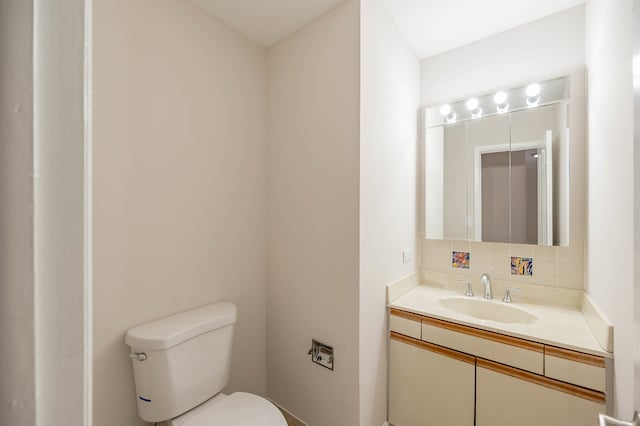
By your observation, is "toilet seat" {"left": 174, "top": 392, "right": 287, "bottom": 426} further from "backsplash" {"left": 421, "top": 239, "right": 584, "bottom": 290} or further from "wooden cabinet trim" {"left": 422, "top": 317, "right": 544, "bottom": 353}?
"backsplash" {"left": 421, "top": 239, "right": 584, "bottom": 290}

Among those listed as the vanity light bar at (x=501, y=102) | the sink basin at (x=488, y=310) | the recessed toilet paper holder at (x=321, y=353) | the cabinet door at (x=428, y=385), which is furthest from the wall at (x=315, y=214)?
the vanity light bar at (x=501, y=102)

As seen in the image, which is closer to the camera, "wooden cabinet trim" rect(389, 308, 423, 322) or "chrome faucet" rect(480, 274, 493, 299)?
"wooden cabinet trim" rect(389, 308, 423, 322)

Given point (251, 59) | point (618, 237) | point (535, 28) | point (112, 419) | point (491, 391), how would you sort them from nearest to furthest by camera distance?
point (618, 237) < point (112, 419) < point (491, 391) < point (535, 28) < point (251, 59)

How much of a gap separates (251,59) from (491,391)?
2.32m

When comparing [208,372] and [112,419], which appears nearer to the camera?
[112,419]

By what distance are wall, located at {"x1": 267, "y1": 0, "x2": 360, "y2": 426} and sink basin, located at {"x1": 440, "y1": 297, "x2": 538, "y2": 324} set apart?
2.54 feet

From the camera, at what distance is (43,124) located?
0.23m

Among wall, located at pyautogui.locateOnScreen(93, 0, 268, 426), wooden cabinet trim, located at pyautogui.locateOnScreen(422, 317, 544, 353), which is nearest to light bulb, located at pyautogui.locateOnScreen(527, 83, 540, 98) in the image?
wooden cabinet trim, located at pyautogui.locateOnScreen(422, 317, 544, 353)

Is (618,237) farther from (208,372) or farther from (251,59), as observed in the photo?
(251,59)

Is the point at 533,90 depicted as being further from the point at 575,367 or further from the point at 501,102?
the point at 575,367

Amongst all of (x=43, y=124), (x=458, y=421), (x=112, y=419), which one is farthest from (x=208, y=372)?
(x=43, y=124)

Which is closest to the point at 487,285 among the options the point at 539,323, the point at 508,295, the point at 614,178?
the point at 508,295

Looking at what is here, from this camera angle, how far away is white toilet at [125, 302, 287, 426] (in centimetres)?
117

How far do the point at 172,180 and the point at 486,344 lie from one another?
178 centimetres
